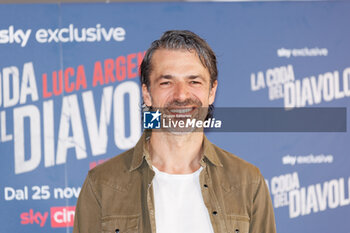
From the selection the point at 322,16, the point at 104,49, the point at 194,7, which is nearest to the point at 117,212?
the point at 104,49

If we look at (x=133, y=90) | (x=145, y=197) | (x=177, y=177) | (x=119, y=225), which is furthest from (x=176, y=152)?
(x=133, y=90)

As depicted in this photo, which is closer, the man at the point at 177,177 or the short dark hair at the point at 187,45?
the man at the point at 177,177

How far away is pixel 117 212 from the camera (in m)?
1.87

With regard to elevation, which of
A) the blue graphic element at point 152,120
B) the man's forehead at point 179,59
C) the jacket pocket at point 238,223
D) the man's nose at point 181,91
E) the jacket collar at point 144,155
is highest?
the man's forehead at point 179,59

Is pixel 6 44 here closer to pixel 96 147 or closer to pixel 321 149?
pixel 96 147

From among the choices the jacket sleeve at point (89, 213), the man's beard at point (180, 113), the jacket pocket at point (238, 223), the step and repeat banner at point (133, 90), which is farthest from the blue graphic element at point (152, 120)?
the step and repeat banner at point (133, 90)

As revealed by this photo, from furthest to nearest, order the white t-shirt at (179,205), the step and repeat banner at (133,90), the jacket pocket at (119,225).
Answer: the step and repeat banner at (133,90) < the jacket pocket at (119,225) < the white t-shirt at (179,205)

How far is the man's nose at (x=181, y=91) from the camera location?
6.18 feet

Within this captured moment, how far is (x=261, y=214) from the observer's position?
1.94m

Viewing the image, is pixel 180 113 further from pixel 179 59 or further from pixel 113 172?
pixel 113 172

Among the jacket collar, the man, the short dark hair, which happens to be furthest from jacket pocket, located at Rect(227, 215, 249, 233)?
the short dark hair

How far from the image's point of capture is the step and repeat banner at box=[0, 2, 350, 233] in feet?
10.3

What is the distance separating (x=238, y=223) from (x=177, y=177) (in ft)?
1.07

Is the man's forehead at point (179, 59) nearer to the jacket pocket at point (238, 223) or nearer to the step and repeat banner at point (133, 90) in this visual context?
the jacket pocket at point (238, 223)
